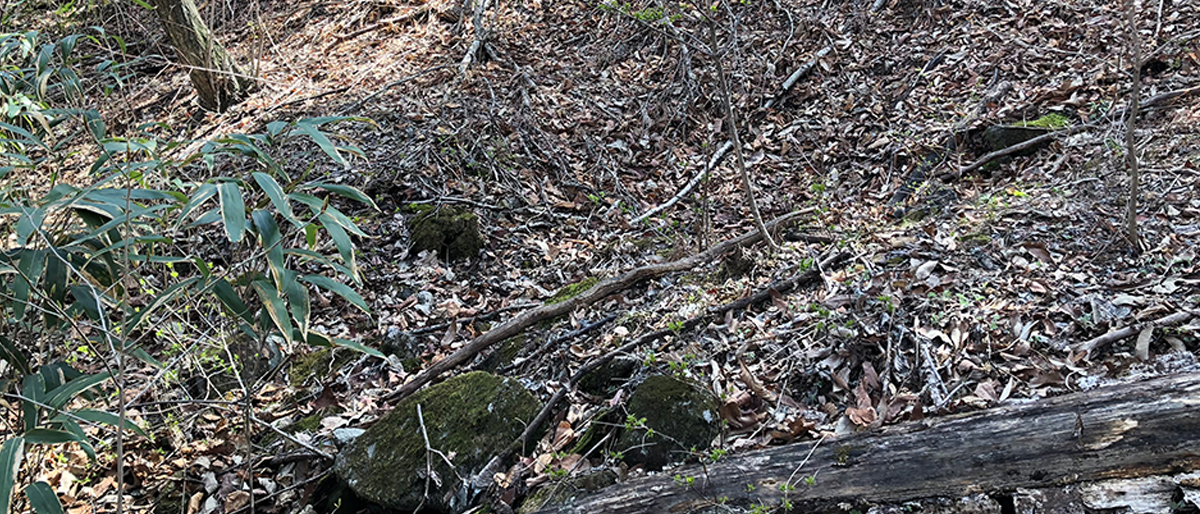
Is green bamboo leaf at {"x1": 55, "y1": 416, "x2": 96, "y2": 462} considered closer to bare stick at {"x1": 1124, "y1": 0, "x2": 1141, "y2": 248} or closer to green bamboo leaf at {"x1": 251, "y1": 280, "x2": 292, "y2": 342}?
green bamboo leaf at {"x1": 251, "y1": 280, "x2": 292, "y2": 342}

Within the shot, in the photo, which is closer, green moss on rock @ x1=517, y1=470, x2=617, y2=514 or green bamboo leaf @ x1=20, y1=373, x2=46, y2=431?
green bamboo leaf @ x1=20, y1=373, x2=46, y2=431

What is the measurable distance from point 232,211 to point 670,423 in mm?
1784

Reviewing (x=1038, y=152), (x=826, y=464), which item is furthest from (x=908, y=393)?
(x=1038, y=152)

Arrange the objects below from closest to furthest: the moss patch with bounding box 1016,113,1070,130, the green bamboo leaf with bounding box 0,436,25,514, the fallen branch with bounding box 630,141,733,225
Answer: the green bamboo leaf with bounding box 0,436,25,514 < the moss patch with bounding box 1016,113,1070,130 < the fallen branch with bounding box 630,141,733,225

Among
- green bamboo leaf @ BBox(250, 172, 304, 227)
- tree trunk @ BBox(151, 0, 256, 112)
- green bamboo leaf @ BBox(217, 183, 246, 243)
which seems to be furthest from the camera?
tree trunk @ BBox(151, 0, 256, 112)

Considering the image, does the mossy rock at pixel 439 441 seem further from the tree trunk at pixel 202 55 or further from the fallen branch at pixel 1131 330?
the tree trunk at pixel 202 55

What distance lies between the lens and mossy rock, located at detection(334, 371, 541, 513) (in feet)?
10.2

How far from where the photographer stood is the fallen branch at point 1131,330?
9.07 ft

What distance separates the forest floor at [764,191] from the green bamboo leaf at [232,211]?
71.5 inches

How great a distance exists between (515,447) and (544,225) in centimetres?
266

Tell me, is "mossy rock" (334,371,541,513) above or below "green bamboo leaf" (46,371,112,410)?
below

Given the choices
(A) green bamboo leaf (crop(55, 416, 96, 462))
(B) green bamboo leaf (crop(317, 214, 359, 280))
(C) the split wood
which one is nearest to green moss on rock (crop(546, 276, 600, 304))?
(C) the split wood

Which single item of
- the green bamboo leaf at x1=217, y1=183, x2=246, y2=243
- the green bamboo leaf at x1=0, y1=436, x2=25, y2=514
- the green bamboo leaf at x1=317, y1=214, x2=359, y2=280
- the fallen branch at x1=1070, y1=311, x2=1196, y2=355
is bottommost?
the green bamboo leaf at x1=0, y1=436, x2=25, y2=514

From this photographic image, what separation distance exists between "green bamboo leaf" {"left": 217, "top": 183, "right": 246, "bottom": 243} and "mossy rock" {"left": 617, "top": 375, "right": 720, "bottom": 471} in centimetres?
165
